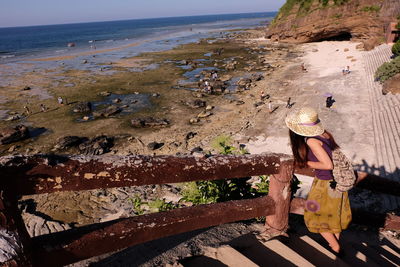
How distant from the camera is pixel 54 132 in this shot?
1789 cm

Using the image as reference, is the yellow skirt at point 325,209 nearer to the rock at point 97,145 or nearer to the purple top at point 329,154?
the purple top at point 329,154

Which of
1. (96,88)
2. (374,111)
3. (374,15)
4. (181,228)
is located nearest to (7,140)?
(96,88)

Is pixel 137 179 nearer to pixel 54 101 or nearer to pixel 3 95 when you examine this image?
pixel 54 101

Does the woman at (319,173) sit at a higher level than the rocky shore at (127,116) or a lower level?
higher

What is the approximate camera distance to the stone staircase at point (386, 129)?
10.0 meters

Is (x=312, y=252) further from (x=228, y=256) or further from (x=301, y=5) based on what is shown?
(x=301, y=5)

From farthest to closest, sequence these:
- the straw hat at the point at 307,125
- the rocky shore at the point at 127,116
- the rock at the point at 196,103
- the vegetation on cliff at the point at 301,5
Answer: the vegetation on cliff at the point at 301,5 → the rock at the point at 196,103 → the rocky shore at the point at 127,116 → the straw hat at the point at 307,125

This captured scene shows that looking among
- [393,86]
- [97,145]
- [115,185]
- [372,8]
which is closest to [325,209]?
[115,185]

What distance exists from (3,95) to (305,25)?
1773 inches

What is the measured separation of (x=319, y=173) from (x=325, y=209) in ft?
1.50

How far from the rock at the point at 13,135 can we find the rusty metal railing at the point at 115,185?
18286 millimetres

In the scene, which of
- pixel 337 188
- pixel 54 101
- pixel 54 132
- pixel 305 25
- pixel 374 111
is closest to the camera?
pixel 337 188

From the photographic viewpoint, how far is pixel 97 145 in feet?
49.0

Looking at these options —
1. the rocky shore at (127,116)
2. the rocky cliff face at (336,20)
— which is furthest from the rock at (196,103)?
the rocky cliff face at (336,20)
